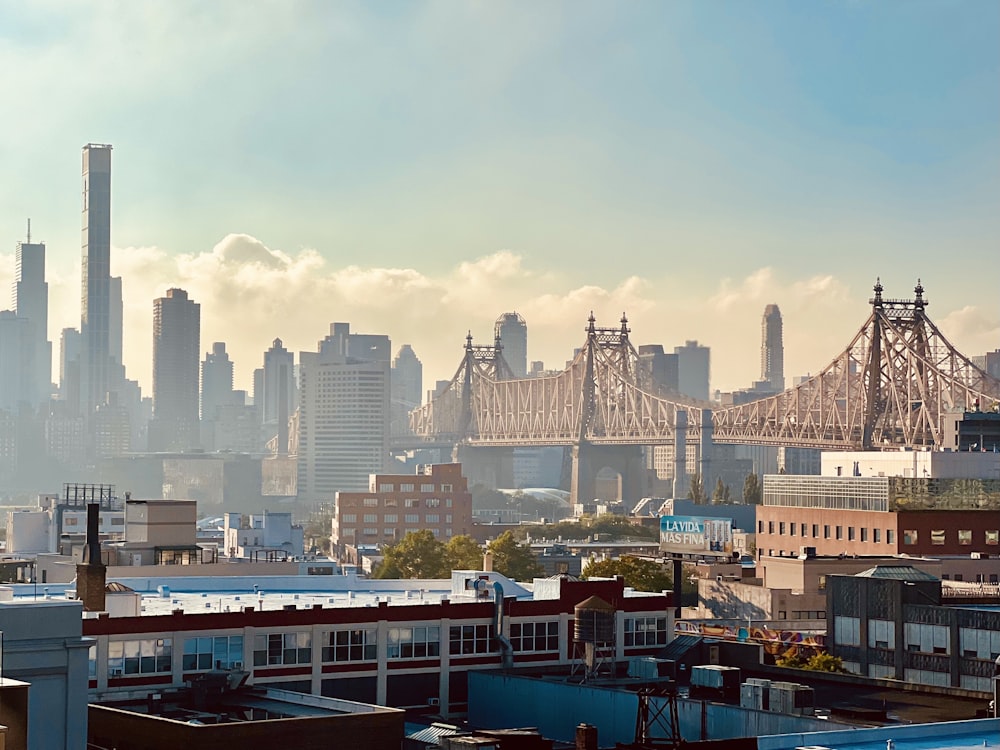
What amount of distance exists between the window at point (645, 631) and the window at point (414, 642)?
25.6ft

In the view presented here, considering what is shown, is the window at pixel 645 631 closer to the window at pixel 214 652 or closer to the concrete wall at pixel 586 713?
the concrete wall at pixel 586 713

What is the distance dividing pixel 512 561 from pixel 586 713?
96.7m

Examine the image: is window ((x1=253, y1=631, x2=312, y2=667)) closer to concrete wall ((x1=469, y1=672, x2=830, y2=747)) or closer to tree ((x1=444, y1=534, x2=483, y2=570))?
concrete wall ((x1=469, y1=672, x2=830, y2=747))

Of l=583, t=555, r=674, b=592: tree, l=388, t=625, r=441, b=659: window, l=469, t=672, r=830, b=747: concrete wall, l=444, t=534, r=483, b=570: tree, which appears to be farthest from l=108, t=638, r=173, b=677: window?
l=444, t=534, r=483, b=570: tree

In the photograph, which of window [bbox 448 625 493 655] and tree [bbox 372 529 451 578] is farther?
tree [bbox 372 529 451 578]

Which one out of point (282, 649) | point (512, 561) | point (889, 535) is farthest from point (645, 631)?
point (512, 561)

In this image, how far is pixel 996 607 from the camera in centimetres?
8119

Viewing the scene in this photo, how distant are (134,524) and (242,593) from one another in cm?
4077

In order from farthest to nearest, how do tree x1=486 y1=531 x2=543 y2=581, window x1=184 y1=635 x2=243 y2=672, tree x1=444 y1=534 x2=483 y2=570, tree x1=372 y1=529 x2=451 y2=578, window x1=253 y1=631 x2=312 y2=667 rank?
tree x1=372 y1=529 x2=451 y2=578, tree x1=444 y1=534 x2=483 y2=570, tree x1=486 y1=531 x2=543 y2=581, window x1=253 y1=631 x2=312 y2=667, window x1=184 y1=635 x2=243 y2=672

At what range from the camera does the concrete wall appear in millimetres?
51500

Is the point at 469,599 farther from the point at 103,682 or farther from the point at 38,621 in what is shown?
the point at 38,621

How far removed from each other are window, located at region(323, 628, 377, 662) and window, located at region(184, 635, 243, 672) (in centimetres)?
300

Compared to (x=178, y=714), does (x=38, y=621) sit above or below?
above

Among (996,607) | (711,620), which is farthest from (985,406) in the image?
(996,607)
